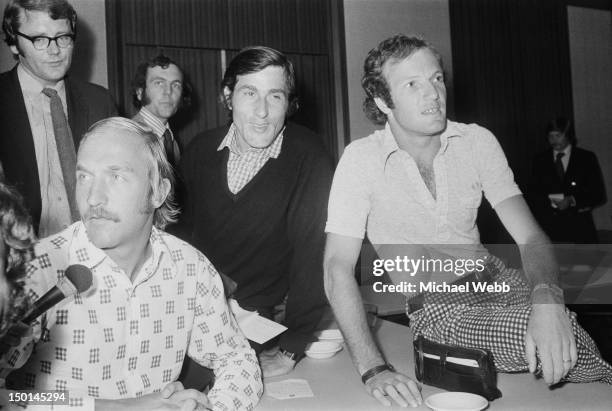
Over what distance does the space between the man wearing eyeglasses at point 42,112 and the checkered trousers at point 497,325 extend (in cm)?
78

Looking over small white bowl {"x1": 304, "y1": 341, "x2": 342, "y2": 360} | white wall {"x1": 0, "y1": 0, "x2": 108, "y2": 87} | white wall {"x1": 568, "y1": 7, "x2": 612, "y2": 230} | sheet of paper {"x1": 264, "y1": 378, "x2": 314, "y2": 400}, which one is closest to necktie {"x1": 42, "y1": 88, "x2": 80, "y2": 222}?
sheet of paper {"x1": 264, "y1": 378, "x2": 314, "y2": 400}

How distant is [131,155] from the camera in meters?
0.93

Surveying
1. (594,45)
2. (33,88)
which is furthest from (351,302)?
(594,45)

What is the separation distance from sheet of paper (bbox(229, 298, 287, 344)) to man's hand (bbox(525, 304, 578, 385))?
53cm

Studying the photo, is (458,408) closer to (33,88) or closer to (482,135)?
(482,135)

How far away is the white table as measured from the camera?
3.22 ft

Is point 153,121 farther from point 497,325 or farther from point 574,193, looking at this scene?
point 574,193

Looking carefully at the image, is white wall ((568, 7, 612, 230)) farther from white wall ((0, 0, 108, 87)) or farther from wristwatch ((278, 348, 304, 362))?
white wall ((0, 0, 108, 87))

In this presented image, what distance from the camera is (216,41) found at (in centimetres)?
325

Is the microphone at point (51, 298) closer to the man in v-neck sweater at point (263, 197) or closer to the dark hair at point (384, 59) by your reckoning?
the man in v-neck sweater at point (263, 197)

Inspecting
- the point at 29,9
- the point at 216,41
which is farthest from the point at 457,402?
the point at 216,41

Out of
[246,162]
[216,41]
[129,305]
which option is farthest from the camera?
[216,41]

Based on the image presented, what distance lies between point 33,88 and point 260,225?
63 centimetres

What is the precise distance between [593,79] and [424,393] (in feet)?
12.4
